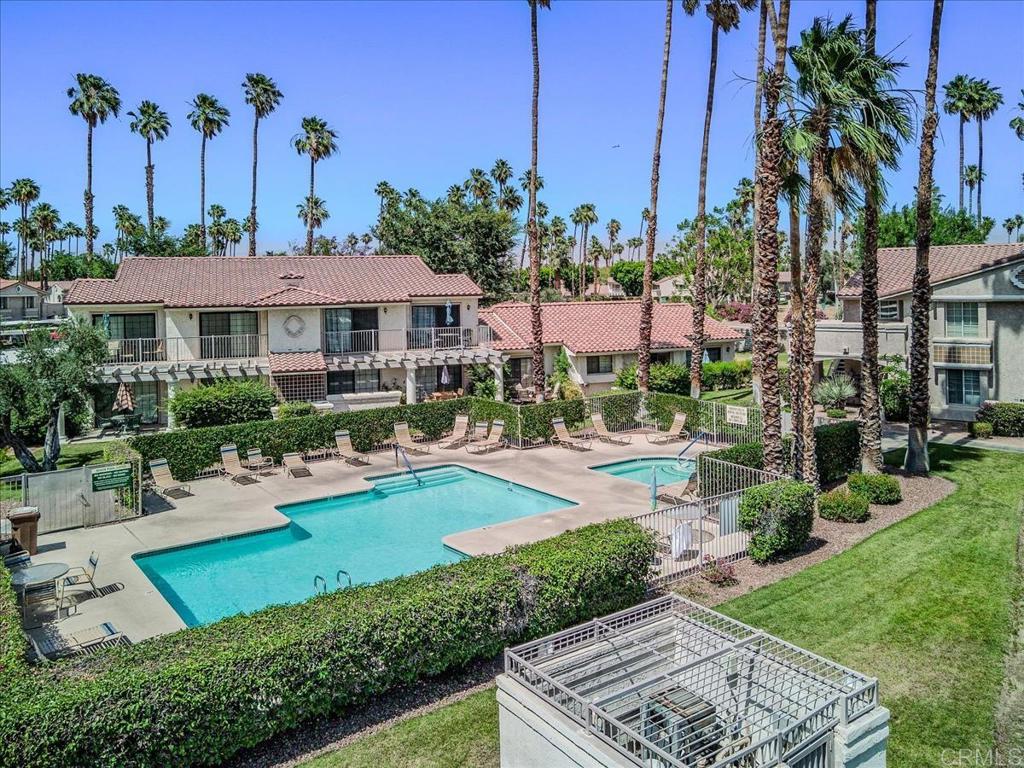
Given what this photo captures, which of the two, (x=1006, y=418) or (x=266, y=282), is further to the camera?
(x=266, y=282)

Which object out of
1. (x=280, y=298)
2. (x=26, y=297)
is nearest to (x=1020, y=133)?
(x=280, y=298)

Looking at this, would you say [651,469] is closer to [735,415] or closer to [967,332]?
[735,415]

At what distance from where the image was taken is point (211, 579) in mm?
15711

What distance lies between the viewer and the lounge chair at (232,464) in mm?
22547

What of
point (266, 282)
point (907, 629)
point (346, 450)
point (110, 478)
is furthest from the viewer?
point (266, 282)

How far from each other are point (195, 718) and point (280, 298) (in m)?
24.5

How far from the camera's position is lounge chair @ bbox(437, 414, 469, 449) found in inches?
1072

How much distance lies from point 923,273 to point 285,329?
23.3 metres

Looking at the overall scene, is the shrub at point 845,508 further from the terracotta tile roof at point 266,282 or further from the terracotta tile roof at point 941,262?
the terracotta tile roof at point 266,282

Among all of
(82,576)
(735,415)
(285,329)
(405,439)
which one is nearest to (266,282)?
(285,329)

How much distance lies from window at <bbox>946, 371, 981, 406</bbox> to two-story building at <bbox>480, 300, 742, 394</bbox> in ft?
39.0

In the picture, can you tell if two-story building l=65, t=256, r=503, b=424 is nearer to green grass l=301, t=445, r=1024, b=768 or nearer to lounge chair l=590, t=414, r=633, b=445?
lounge chair l=590, t=414, r=633, b=445

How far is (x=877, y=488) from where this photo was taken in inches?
722

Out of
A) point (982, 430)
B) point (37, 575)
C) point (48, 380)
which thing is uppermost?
point (48, 380)
